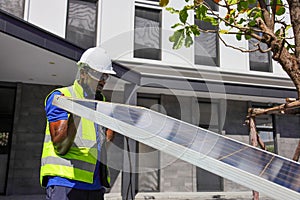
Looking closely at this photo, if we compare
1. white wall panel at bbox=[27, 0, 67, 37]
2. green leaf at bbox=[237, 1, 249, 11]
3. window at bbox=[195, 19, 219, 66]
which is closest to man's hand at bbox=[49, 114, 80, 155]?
green leaf at bbox=[237, 1, 249, 11]

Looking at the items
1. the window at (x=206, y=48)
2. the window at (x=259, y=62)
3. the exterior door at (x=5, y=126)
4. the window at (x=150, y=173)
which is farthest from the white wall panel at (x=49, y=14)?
the window at (x=259, y=62)

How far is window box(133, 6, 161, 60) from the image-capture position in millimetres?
10164

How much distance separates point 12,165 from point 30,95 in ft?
6.63

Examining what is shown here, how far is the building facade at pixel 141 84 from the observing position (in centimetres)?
762

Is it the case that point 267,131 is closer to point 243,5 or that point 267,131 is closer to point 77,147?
point 243,5

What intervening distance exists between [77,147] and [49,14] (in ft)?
26.9

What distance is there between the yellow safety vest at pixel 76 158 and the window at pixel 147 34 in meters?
8.39

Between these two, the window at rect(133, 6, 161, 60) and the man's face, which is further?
the window at rect(133, 6, 161, 60)

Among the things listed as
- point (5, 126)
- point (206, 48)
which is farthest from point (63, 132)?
point (206, 48)

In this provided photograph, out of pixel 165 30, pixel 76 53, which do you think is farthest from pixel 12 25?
pixel 165 30

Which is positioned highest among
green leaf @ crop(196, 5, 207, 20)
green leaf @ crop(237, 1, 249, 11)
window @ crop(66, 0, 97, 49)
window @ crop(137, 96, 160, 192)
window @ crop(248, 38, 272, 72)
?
window @ crop(66, 0, 97, 49)

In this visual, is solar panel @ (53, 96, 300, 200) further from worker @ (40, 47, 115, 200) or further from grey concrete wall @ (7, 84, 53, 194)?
grey concrete wall @ (7, 84, 53, 194)

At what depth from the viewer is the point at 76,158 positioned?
1.76m

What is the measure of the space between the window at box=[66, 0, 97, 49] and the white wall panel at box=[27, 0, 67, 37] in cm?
25
